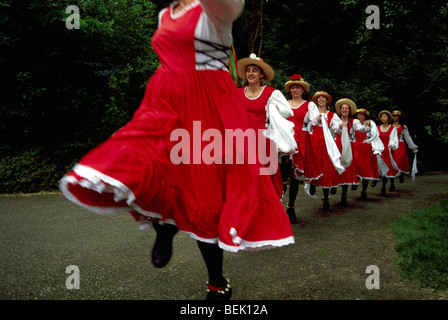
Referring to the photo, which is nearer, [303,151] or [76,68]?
[303,151]

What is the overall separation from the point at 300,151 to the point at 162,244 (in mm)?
3980

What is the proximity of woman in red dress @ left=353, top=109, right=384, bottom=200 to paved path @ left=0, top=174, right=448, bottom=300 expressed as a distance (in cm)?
235

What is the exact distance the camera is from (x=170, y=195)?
208 cm

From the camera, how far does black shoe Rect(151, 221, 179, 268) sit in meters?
2.27

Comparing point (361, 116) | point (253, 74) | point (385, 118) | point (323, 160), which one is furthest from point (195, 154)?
point (385, 118)

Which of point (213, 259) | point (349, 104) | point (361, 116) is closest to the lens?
point (213, 259)

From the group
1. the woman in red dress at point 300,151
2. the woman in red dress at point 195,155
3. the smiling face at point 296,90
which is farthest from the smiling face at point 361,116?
the woman in red dress at point 195,155

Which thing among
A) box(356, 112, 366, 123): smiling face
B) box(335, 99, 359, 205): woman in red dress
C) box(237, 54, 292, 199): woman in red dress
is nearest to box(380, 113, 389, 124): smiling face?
box(356, 112, 366, 123): smiling face

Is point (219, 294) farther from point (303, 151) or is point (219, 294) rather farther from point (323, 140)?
point (323, 140)

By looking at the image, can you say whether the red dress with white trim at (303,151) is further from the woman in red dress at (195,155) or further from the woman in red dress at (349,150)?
the woman in red dress at (195,155)

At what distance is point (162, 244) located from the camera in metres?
2.29

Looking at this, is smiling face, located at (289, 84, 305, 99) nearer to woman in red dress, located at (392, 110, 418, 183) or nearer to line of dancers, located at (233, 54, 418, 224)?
line of dancers, located at (233, 54, 418, 224)

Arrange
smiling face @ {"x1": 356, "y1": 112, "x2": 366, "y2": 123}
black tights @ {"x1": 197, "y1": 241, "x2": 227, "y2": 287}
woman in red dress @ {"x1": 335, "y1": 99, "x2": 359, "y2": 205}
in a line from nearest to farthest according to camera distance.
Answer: black tights @ {"x1": 197, "y1": 241, "x2": 227, "y2": 287}, woman in red dress @ {"x1": 335, "y1": 99, "x2": 359, "y2": 205}, smiling face @ {"x1": 356, "y1": 112, "x2": 366, "y2": 123}

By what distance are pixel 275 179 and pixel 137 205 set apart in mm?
2723
